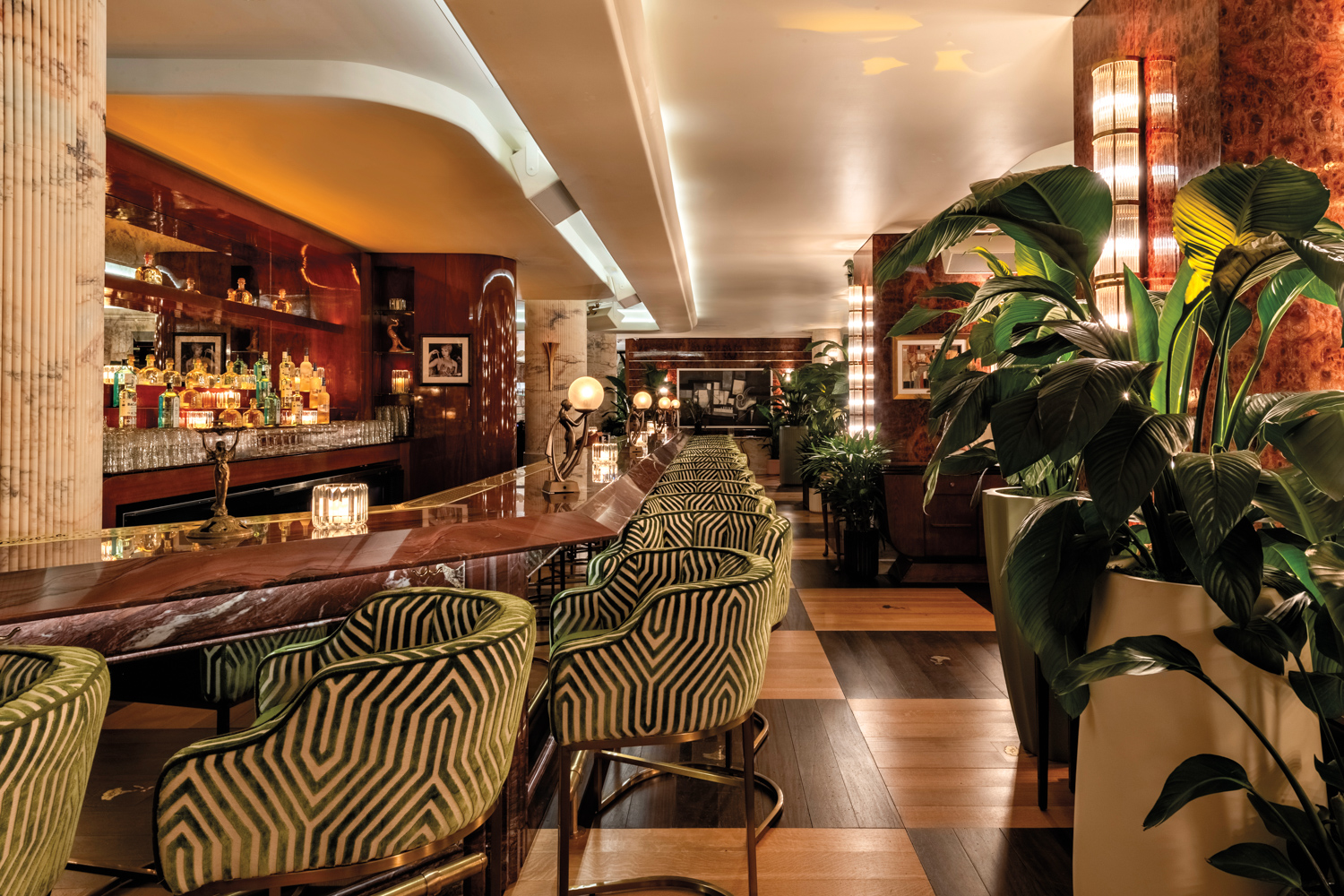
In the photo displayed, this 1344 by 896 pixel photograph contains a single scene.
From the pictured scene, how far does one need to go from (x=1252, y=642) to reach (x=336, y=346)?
7.86m

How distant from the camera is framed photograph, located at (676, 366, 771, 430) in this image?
64.0 ft

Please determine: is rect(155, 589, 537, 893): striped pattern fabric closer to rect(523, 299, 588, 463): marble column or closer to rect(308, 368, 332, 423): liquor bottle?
rect(308, 368, 332, 423): liquor bottle

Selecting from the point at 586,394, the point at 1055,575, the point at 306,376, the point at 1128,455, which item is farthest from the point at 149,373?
the point at 1128,455

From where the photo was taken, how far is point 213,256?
6348 millimetres

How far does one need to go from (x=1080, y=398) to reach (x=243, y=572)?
1.79 meters

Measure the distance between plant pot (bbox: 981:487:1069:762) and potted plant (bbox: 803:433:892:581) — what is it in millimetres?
3086

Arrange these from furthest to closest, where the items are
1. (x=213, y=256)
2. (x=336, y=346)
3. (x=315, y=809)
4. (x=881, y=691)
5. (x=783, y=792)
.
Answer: (x=336, y=346) → (x=213, y=256) → (x=881, y=691) → (x=783, y=792) → (x=315, y=809)

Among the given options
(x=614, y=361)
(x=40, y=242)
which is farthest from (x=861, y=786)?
(x=614, y=361)

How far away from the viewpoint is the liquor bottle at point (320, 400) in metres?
7.34

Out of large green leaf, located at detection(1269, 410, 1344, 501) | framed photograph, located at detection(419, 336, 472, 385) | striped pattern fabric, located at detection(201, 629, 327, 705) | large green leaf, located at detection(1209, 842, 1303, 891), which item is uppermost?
framed photograph, located at detection(419, 336, 472, 385)

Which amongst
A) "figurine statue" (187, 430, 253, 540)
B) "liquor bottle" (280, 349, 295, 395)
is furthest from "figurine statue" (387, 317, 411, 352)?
"figurine statue" (187, 430, 253, 540)

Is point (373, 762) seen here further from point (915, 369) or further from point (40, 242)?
point (915, 369)

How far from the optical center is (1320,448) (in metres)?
1.27

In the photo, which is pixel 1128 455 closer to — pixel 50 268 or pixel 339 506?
pixel 339 506
